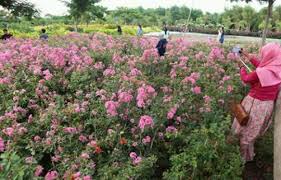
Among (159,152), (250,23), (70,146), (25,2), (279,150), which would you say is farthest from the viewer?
(250,23)

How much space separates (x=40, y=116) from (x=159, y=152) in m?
1.29

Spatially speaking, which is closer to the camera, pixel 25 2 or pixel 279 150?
pixel 279 150

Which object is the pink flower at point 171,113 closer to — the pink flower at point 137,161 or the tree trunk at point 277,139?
the pink flower at point 137,161

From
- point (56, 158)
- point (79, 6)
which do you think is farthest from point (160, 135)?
point (79, 6)

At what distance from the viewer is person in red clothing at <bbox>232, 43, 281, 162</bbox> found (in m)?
4.42

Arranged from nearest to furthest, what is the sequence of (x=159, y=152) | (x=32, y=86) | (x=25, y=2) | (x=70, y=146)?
(x=70, y=146)
(x=159, y=152)
(x=32, y=86)
(x=25, y=2)

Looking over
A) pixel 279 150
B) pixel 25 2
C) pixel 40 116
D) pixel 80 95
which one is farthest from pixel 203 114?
pixel 25 2

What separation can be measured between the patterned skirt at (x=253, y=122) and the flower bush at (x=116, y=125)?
0.33 metres

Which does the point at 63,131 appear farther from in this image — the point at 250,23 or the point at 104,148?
the point at 250,23

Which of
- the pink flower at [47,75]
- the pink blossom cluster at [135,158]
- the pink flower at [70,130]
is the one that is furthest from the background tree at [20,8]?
the pink blossom cluster at [135,158]

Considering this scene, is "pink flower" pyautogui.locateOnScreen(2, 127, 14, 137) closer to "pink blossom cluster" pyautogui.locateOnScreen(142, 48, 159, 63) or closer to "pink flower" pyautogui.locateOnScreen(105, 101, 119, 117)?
"pink flower" pyautogui.locateOnScreen(105, 101, 119, 117)

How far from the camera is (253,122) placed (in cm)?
466

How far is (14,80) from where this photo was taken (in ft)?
16.8

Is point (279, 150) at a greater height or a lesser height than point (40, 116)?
lesser
